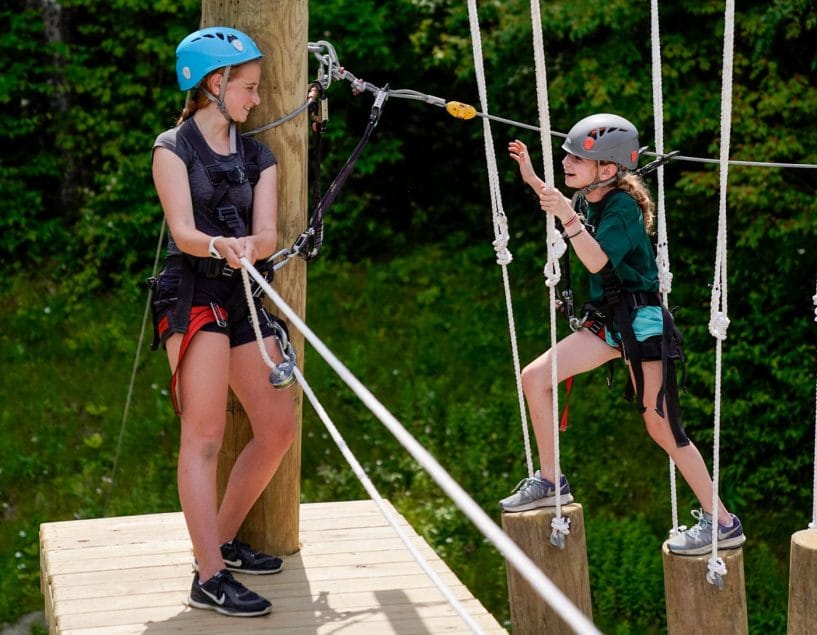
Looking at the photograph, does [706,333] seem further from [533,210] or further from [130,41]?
[130,41]

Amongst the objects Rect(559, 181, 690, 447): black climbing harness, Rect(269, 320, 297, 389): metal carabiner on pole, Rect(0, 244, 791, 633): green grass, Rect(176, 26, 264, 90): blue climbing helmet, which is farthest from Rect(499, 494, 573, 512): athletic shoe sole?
Rect(0, 244, 791, 633): green grass

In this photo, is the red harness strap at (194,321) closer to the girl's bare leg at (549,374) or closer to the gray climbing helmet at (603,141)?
the girl's bare leg at (549,374)

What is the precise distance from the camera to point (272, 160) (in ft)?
11.6

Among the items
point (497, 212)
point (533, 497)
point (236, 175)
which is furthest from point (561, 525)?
point (236, 175)

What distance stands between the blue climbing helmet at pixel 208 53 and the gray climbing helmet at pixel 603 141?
0.88 metres

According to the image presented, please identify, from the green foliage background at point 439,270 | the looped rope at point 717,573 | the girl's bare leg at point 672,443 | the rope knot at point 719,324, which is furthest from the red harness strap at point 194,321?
the green foliage background at point 439,270

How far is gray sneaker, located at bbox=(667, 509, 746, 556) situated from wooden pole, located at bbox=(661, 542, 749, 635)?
15mm

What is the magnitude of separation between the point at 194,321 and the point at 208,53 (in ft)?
2.31

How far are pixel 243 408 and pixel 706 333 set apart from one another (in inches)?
190

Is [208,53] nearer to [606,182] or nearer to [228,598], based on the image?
[606,182]

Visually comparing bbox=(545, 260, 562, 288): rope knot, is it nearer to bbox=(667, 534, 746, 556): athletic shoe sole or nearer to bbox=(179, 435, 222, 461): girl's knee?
bbox=(667, 534, 746, 556): athletic shoe sole

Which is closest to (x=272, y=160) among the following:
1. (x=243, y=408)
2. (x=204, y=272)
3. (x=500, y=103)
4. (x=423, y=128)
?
(x=204, y=272)

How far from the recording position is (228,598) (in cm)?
344

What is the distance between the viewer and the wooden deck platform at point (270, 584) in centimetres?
340
